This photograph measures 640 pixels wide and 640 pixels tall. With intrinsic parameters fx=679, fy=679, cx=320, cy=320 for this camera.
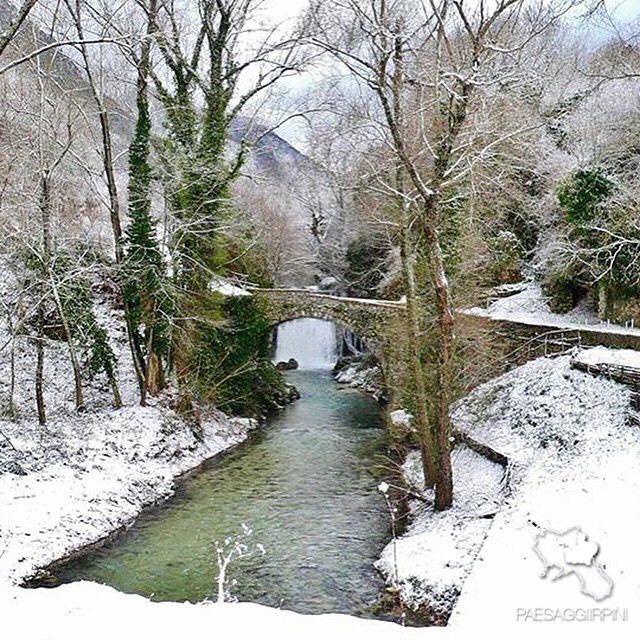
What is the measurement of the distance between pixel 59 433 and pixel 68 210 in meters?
7.40

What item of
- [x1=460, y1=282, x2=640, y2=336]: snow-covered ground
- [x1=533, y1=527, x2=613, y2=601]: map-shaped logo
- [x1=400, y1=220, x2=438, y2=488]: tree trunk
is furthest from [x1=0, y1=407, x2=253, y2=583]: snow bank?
[x1=460, y1=282, x2=640, y2=336]: snow-covered ground

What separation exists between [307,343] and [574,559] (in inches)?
1041

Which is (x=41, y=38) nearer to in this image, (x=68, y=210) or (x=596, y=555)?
(x=68, y=210)

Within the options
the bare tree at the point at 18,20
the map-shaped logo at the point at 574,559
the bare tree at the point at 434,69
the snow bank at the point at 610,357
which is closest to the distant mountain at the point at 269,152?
the bare tree at the point at 434,69

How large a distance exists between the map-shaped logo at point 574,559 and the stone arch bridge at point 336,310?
12.4 m

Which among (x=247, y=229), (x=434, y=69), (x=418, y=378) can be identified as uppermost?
(x=434, y=69)

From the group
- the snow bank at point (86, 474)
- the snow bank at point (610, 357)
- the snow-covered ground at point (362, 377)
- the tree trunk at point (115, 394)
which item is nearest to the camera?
the snow bank at point (86, 474)

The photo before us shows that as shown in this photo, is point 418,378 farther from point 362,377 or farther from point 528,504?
point 362,377

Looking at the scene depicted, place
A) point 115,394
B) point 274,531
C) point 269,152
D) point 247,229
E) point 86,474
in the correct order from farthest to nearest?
point 269,152
point 247,229
point 115,394
point 86,474
point 274,531

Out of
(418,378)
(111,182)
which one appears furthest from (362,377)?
(418,378)

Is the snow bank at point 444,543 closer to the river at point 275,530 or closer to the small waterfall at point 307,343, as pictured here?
the river at point 275,530

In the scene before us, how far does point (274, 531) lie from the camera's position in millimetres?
10578

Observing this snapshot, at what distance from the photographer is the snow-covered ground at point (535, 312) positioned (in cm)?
1802

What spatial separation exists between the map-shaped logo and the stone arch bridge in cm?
Answer: 1240
